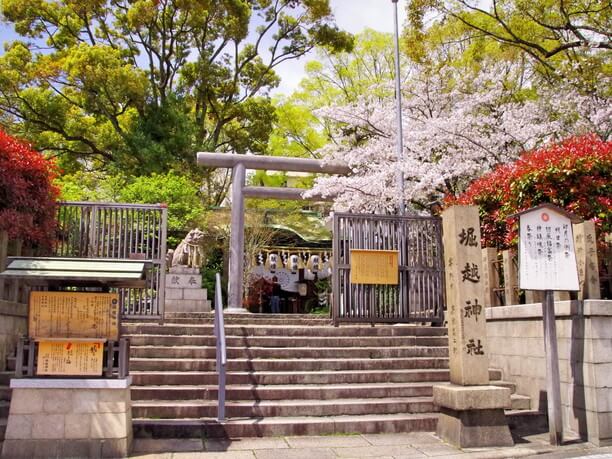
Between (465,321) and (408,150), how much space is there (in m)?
9.44

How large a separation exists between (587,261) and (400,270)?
4689 mm

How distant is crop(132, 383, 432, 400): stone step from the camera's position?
7.89 metres

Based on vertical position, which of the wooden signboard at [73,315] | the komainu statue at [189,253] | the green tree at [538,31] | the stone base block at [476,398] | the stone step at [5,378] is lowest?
the stone base block at [476,398]

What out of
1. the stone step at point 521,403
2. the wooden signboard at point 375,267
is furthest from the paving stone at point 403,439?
the wooden signboard at point 375,267

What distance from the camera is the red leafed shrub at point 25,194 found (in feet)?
28.3

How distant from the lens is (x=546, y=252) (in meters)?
7.13

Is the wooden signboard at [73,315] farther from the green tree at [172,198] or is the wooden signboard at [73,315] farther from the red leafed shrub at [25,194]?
the green tree at [172,198]

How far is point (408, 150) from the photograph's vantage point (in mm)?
16031

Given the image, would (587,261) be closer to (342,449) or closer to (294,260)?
(342,449)

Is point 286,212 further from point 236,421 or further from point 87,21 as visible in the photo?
point 236,421

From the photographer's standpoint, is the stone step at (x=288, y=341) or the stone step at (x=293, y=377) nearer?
the stone step at (x=293, y=377)

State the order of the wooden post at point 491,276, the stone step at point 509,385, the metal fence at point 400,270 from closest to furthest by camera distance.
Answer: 1. the stone step at point 509,385
2. the wooden post at point 491,276
3. the metal fence at point 400,270

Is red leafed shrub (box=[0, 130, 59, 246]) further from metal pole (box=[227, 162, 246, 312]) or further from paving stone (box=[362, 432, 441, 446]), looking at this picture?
paving stone (box=[362, 432, 441, 446])

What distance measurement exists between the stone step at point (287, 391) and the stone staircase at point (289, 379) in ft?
0.05
